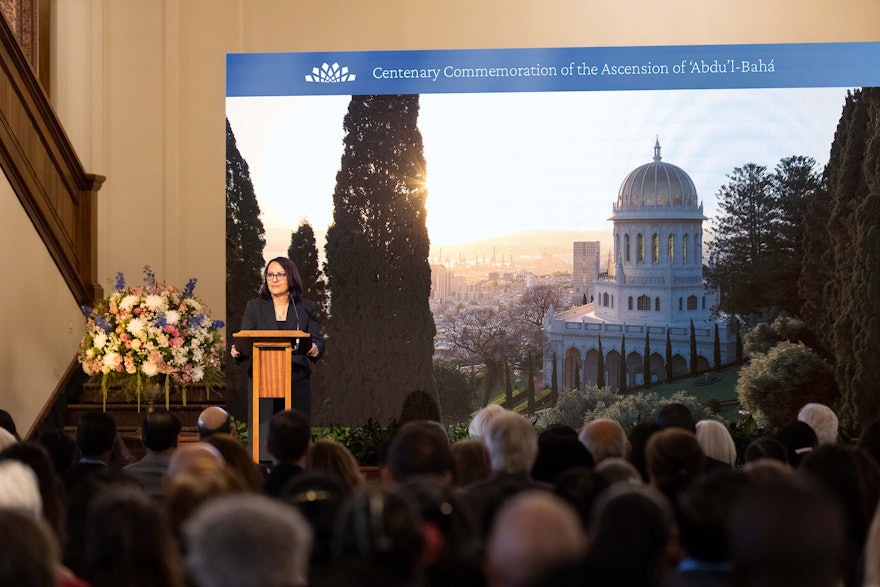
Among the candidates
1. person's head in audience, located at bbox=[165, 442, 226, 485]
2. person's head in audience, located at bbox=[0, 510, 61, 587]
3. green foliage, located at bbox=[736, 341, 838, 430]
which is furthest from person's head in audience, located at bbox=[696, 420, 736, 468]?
green foliage, located at bbox=[736, 341, 838, 430]

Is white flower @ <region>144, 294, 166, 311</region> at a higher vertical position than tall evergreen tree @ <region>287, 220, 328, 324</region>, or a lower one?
lower

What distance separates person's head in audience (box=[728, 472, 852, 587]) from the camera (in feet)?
7.91

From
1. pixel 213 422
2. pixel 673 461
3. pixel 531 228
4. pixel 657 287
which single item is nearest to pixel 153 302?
pixel 213 422

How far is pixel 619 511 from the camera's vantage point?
2.90 meters

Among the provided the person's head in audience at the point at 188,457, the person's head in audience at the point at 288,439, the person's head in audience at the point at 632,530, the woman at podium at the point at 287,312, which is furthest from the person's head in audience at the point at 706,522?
the woman at podium at the point at 287,312

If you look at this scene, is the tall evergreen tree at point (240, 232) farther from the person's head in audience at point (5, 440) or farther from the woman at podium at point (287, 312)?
the person's head in audience at point (5, 440)

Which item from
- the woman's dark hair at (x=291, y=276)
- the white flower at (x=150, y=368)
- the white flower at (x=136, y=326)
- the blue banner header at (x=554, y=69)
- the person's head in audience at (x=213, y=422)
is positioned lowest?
the person's head in audience at (x=213, y=422)

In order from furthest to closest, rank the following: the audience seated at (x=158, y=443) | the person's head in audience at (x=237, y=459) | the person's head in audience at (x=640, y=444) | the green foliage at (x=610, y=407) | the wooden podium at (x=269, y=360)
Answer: the green foliage at (x=610, y=407) → the wooden podium at (x=269, y=360) → the person's head in audience at (x=640, y=444) → the audience seated at (x=158, y=443) → the person's head in audience at (x=237, y=459)

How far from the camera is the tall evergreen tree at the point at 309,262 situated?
1062 centimetres

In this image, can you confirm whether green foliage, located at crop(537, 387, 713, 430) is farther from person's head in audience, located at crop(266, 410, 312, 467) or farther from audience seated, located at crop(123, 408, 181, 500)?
person's head in audience, located at crop(266, 410, 312, 467)

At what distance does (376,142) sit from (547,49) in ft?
5.34

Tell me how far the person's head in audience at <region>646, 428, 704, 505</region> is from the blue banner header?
586 cm

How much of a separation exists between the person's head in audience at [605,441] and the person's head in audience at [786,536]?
120 inches

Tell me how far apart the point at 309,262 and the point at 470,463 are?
5.81m
